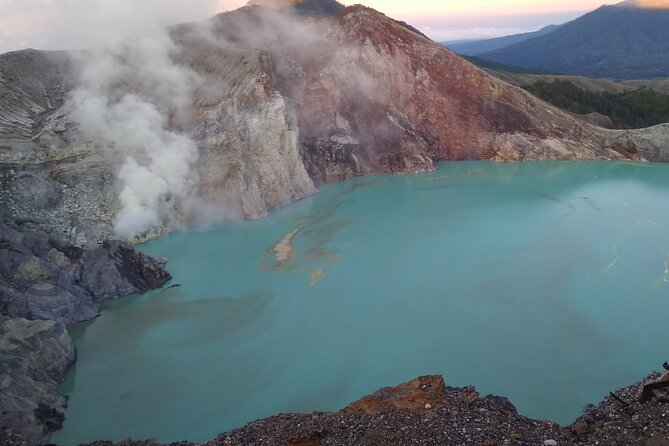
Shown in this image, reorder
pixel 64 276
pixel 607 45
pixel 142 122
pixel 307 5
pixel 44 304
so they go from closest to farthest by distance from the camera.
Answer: pixel 44 304 < pixel 64 276 < pixel 142 122 < pixel 307 5 < pixel 607 45

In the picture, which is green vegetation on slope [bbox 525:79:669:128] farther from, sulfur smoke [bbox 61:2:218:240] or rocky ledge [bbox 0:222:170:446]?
rocky ledge [bbox 0:222:170:446]

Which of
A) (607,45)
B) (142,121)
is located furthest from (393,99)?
(607,45)

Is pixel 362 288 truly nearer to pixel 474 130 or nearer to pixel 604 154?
pixel 474 130

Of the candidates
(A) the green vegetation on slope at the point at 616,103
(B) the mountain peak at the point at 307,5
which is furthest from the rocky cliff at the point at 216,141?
(B) the mountain peak at the point at 307,5

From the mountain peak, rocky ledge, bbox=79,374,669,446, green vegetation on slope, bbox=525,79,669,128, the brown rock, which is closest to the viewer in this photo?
rocky ledge, bbox=79,374,669,446

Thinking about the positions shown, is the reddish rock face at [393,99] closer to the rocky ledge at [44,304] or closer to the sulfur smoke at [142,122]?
the sulfur smoke at [142,122]

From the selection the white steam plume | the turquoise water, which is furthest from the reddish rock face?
the turquoise water

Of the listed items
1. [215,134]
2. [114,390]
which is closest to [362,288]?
[114,390]

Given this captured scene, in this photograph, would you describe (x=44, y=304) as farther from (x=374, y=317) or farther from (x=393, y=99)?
(x=393, y=99)
